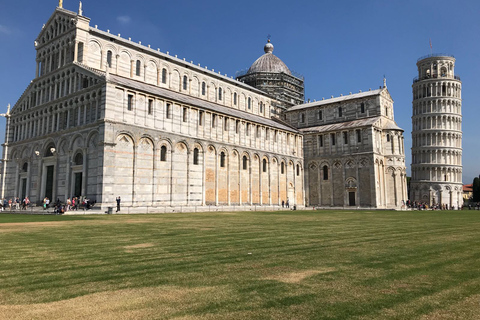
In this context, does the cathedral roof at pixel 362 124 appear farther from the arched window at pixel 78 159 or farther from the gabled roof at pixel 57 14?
the gabled roof at pixel 57 14

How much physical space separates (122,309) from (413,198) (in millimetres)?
84986

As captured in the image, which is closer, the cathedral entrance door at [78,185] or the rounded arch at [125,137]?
the rounded arch at [125,137]

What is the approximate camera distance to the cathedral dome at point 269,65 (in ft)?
229

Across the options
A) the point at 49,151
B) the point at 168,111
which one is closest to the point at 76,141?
the point at 49,151

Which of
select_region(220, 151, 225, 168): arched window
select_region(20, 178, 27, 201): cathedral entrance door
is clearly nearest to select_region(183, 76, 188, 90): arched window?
select_region(220, 151, 225, 168): arched window

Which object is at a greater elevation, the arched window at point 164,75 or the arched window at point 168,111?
the arched window at point 164,75

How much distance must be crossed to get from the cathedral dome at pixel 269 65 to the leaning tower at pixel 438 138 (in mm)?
32894

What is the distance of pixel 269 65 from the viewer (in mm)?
70062

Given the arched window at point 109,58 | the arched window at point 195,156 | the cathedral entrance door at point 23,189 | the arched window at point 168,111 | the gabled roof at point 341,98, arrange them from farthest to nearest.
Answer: the gabled roof at point 341,98
the cathedral entrance door at point 23,189
the arched window at point 109,58
the arched window at point 195,156
the arched window at point 168,111

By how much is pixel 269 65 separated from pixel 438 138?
40715 millimetres

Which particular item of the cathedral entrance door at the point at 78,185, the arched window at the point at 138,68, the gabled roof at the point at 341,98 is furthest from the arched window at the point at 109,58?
the gabled roof at the point at 341,98

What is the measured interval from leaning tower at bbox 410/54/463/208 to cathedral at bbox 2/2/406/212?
2420cm

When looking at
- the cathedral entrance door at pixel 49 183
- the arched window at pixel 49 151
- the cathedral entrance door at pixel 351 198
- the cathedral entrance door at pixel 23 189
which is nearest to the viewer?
the cathedral entrance door at pixel 49 183

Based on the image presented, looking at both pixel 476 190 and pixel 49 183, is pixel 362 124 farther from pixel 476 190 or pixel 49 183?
pixel 476 190
